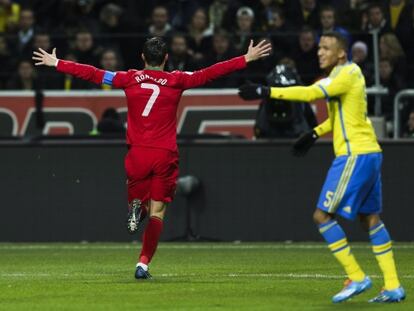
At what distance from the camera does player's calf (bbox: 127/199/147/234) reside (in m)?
11.8

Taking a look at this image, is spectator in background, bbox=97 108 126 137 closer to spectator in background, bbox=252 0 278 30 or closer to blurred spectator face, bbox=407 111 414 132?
spectator in background, bbox=252 0 278 30

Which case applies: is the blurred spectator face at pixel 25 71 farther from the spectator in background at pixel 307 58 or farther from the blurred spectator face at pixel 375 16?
the blurred spectator face at pixel 375 16

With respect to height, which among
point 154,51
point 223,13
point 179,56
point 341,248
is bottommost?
point 341,248

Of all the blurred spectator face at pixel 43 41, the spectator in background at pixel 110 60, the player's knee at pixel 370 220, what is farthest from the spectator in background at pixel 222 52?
the player's knee at pixel 370 220

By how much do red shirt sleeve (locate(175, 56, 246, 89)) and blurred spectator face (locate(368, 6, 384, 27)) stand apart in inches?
297

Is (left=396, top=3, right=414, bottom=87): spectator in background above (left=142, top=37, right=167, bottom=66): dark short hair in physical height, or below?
below

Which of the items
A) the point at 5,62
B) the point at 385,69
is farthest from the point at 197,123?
the point at 5,62

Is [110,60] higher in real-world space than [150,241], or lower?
higher

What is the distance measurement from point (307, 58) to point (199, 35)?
1.93 meters

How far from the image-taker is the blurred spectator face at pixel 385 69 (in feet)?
61.5

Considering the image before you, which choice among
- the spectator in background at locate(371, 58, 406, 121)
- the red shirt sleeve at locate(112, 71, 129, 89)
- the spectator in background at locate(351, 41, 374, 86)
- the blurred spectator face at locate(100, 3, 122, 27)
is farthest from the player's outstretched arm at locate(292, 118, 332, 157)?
the blurred spectator face at locate(100, 3, 122, 27)

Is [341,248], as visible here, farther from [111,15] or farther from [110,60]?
[111,15]

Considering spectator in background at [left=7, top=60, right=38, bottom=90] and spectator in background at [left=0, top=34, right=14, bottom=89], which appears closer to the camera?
spectator in background at [left=7, top=60, right=38, bottom=90]

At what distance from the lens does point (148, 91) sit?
12078 mm
